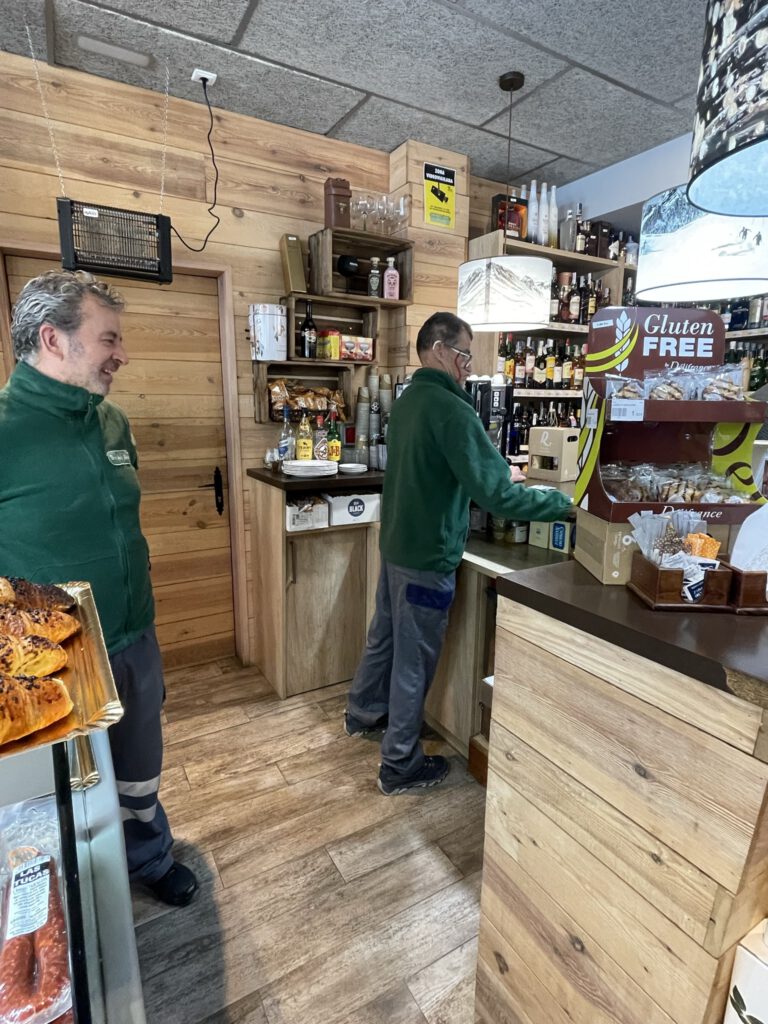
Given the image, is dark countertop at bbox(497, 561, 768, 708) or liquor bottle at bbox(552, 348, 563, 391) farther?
liquor bottle at bbox(552, 348, 563, 391)

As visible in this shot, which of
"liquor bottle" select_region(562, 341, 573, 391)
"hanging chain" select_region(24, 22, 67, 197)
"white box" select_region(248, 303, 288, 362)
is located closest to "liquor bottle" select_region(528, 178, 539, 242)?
"liquor bottle" select_region(562, 341, 573, 391)

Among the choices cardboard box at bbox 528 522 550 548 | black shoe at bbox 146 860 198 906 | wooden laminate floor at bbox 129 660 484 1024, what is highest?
cardboard box at bbox 528 522 550 548

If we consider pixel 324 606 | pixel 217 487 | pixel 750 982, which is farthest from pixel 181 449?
pixel 750 982

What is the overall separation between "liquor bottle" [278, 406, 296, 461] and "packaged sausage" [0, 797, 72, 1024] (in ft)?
6.61

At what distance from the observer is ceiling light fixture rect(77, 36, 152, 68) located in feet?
6.80

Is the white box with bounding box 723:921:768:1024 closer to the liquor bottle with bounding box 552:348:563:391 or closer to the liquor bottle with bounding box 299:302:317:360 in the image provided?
the liquor bottle with bounding box 299:302:317:360

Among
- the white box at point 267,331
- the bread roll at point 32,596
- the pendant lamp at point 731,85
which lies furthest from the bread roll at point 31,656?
the white box at point 267,331

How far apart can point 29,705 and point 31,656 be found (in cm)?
14

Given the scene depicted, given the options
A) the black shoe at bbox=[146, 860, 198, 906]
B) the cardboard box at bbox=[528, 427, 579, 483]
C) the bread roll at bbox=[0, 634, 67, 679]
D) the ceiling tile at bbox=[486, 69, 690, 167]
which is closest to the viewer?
the bread roll at bbox=[0, 634, 67, 679]

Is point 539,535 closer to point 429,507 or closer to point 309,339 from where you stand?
point 429,507

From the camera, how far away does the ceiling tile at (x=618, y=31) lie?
1865 mm

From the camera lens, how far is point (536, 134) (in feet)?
9.14

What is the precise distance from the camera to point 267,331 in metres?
2.65

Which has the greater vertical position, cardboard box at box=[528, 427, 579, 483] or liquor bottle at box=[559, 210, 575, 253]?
liquor bottle at box=[559, 210, 575, 253]
